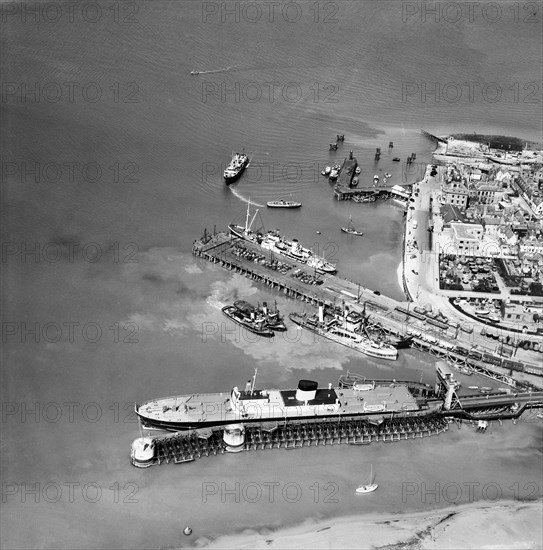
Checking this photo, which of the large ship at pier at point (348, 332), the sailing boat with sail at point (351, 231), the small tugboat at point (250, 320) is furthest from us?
the sailing boat with sail at point (351, 231)

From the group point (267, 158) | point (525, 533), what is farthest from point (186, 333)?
point (267, 158)

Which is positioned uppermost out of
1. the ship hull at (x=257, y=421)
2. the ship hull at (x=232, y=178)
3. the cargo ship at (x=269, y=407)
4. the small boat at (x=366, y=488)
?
the ship hull at (x=232, y=178)

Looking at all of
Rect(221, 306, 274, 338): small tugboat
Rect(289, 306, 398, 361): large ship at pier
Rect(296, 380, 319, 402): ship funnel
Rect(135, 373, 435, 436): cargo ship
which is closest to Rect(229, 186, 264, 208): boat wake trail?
Rect(221, 306, 274, 338): small tugboat

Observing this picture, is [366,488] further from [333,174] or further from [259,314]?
[333,174]

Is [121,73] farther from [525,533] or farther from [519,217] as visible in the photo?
[525,533]

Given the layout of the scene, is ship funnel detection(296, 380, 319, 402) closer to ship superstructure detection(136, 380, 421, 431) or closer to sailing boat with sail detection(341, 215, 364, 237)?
ship superstructure detection(136, 380, 421, 431)

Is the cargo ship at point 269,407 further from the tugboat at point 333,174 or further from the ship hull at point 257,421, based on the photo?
the tugboat at point 333,174

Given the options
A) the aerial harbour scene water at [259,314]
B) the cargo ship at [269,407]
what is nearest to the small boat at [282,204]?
the aerial harbour scene water at [259,314]

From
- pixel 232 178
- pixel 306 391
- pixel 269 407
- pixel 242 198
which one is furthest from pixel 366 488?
pixel 232 178
